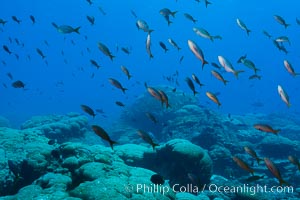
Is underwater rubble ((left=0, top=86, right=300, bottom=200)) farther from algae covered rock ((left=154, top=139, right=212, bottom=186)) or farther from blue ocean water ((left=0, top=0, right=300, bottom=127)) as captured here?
blue ocean water ((left=0, top=0, right=300, bottom=127))

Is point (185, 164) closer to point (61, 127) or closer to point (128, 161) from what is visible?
point (128, 161)

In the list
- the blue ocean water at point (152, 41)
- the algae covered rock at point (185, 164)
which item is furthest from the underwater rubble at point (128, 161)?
the blue ocean water at point (152, 41)

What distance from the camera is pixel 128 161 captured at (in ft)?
37.3

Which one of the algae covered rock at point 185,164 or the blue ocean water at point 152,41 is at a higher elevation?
the blue ocean water at point 152,41

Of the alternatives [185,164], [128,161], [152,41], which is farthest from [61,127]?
[152,41]

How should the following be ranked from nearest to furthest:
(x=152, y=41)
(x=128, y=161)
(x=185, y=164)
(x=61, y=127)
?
1. (x=185, y=164)
2. (x=128, y=161)
3. (x=61, y=127)
4. (x=152, y=41)

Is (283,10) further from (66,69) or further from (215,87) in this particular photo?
(66,69)

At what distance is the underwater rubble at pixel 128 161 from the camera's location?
7464mm

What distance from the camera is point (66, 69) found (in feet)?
629

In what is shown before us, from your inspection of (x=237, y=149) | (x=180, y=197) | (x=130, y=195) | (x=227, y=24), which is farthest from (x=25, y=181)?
(x=227, y=24)

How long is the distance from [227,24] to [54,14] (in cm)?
9407

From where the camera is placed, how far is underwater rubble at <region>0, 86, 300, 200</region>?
24.5 feet

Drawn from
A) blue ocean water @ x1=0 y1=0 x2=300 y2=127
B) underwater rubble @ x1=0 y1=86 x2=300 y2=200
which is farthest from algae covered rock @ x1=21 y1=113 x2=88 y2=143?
blue ocean water @ x1=0 y1=0 x2=300 y2=127

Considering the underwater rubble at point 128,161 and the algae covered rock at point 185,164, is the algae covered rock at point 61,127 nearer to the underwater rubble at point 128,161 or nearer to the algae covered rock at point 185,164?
the underwater rubble at point 128,161
